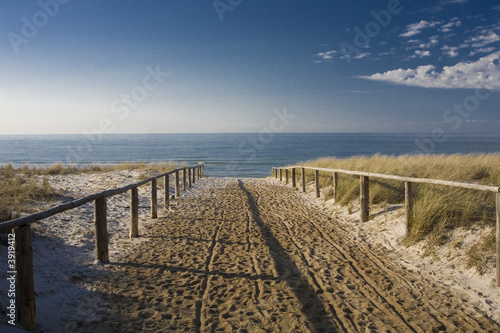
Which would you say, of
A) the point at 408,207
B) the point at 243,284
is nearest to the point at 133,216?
the point at 243,284

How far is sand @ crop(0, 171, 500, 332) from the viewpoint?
3424 mm

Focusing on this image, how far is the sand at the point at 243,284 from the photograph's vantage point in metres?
3.42

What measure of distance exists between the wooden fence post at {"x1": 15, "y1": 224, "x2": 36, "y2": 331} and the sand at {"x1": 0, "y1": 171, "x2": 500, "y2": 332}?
21 centimetres

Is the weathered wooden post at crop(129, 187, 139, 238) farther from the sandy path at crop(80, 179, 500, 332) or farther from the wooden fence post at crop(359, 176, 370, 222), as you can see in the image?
the wooden fence post at crop(359, 176, 370, 222)

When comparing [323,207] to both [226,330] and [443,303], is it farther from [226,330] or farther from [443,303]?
[226,330]

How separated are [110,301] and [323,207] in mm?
7593

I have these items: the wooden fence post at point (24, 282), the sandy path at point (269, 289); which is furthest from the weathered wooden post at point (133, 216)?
the wooden fence post at point (24, 282)

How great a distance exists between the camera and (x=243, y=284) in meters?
4.41

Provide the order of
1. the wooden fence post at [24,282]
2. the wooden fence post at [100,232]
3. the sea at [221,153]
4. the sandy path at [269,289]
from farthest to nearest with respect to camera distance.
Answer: the sea at [221,153] < the wooden fence post at [100,232] < the sandy path at [269,289] < the wooden fence post at [24,282]

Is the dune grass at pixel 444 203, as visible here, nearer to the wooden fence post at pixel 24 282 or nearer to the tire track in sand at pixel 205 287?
the tire track in sand at pixel 205 287

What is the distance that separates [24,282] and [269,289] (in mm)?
2679

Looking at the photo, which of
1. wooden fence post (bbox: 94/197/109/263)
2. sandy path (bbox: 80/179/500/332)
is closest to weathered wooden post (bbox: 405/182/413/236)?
sandy path (bbox: 80/179/500/332)

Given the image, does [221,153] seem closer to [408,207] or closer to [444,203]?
[408,207]

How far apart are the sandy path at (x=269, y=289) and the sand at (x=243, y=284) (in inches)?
0.5
